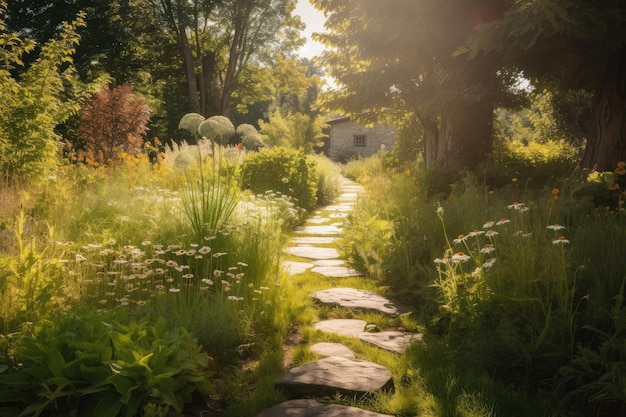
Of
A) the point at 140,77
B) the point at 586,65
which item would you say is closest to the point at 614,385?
the point at 586,65

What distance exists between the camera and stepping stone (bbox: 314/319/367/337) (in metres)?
3.45

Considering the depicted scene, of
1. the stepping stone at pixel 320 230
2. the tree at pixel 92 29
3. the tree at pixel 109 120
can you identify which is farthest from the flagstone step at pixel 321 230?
the tree at pixel 92 29

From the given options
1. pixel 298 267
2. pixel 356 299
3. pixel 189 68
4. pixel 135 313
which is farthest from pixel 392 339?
pixel 189 68

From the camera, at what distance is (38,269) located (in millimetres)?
2793

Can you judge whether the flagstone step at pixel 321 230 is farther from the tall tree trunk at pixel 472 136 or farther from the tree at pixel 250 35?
the tree at pixel 250 35

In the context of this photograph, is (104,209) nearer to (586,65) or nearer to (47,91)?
(47,91)

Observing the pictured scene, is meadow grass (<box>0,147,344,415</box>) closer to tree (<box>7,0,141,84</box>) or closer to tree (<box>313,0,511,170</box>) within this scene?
tree (<box>313,0,511,170</box>)

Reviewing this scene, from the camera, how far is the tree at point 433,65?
22.9 feet

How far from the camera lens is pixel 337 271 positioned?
5.23 meters

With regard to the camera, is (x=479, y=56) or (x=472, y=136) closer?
(x=479, y=56)

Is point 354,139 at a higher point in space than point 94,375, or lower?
higher

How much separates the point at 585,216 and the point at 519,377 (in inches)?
81.7

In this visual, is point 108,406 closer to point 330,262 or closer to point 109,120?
point 330,262

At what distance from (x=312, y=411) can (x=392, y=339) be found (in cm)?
121
